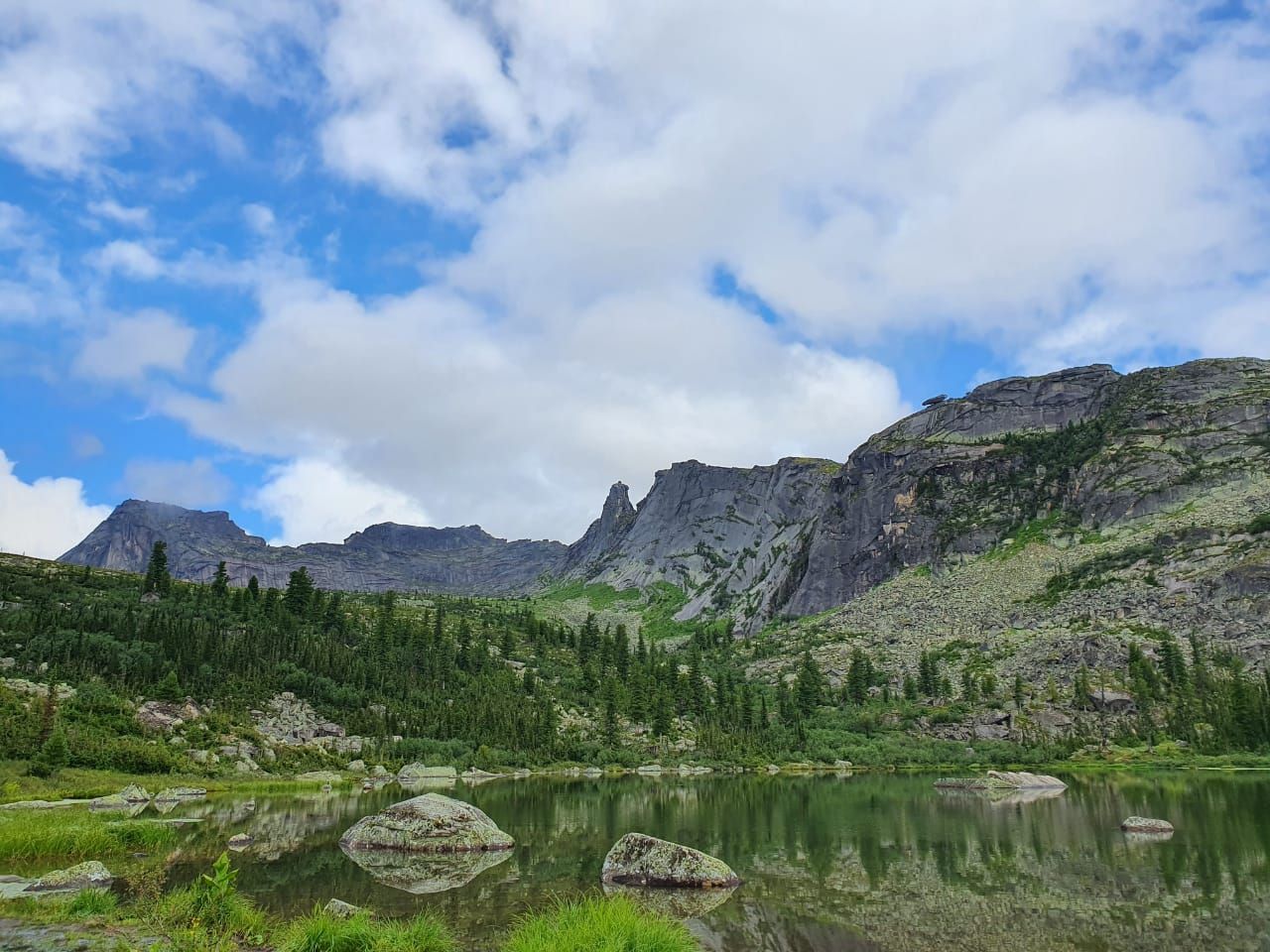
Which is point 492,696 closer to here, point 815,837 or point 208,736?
point 208,736

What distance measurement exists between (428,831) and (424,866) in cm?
524

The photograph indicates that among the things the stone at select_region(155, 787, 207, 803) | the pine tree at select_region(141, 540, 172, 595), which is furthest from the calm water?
the pine tree at select_region(141, 540, 172, 595)

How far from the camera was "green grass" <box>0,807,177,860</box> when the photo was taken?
99.3 ft

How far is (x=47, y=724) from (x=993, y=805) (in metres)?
78.7

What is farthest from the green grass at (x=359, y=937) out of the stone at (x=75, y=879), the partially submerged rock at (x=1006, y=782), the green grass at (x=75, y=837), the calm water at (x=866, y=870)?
the partially submerged rock at (x=1006, y=782)

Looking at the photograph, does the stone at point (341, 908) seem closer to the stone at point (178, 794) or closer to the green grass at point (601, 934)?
the green grass at point (601, 934)

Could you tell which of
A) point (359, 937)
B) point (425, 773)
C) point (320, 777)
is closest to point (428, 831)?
point (359, 937)

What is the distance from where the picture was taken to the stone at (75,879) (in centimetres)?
2367

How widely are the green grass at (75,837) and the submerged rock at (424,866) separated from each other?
8.25 m

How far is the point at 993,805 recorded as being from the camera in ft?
188

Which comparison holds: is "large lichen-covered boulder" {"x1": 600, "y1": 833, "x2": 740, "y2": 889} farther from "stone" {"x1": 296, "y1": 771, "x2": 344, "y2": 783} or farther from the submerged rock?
"stone" {"x1": 296, "y1": 771, "x2": 344, "y2": 783}

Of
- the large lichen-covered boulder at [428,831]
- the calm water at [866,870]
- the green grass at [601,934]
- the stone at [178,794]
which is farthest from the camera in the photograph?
the stone at [178,794]

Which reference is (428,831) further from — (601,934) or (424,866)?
(601,934)

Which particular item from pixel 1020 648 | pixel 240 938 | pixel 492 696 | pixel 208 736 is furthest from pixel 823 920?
pixel 1020 648
